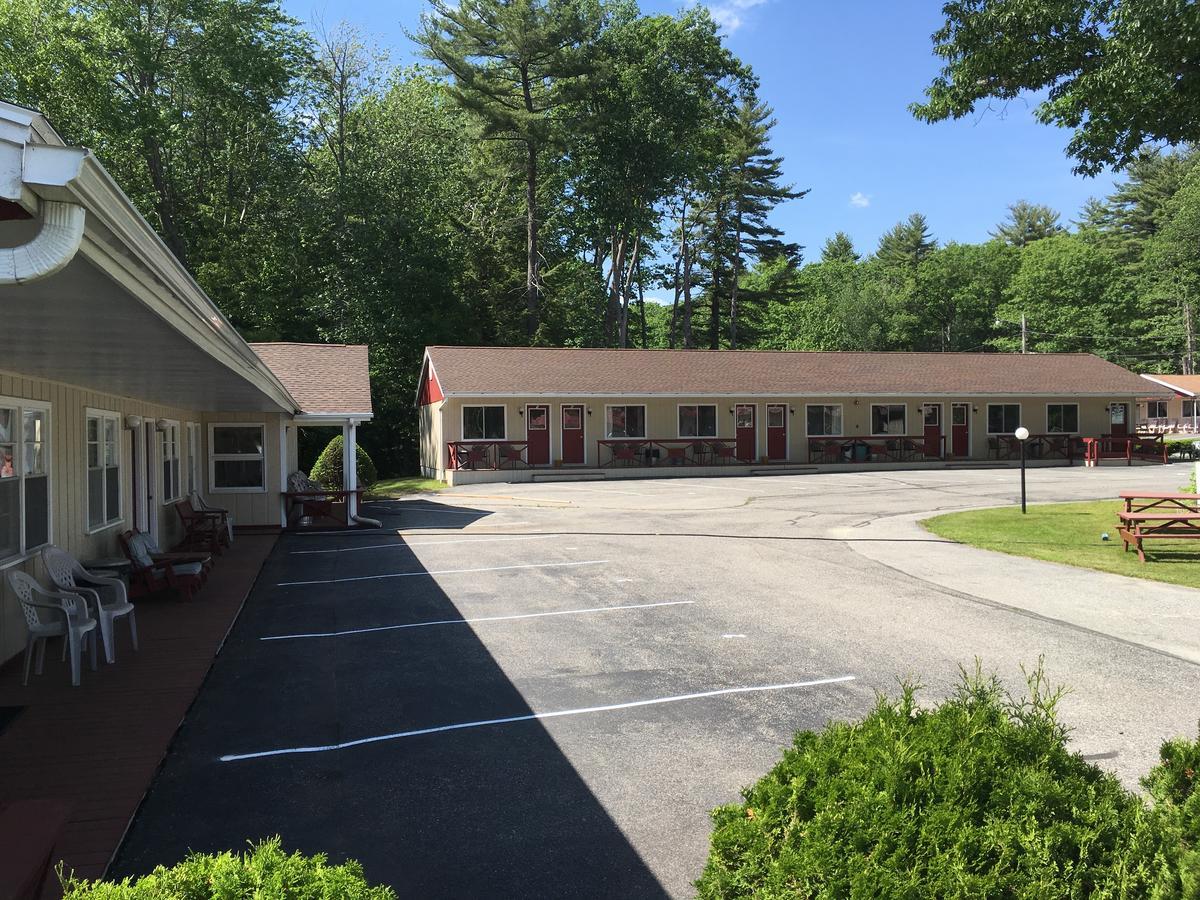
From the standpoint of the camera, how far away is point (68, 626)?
6816 millimetres

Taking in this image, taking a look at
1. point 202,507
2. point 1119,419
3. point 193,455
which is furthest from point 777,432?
point 202,507

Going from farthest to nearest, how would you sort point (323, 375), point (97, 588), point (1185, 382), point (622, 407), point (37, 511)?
point (1185, 382), point (622, 407), point (323, 375), point (97, 588), point (37, 511)

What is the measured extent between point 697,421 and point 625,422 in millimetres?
2846

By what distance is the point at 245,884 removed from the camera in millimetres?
2070

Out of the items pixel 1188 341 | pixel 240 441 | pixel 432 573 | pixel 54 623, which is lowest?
pixel 432 573

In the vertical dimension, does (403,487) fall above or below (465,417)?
below

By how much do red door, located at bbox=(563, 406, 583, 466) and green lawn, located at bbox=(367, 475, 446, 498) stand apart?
457 centimetres

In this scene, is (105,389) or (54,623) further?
(105,389)

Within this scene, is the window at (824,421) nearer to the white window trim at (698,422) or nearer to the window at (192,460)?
the white window trim at (698,422)

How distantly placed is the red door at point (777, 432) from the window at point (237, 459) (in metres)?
20.3

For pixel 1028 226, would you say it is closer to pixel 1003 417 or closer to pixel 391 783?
pixel 1003 417

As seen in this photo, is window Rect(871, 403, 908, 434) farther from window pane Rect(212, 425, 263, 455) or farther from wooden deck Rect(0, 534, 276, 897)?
wooden deck Rect(0, 534, 276, 897)

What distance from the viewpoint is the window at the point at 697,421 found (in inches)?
1238

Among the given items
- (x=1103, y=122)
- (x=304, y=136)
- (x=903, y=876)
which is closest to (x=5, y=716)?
(x=903, y=876)
